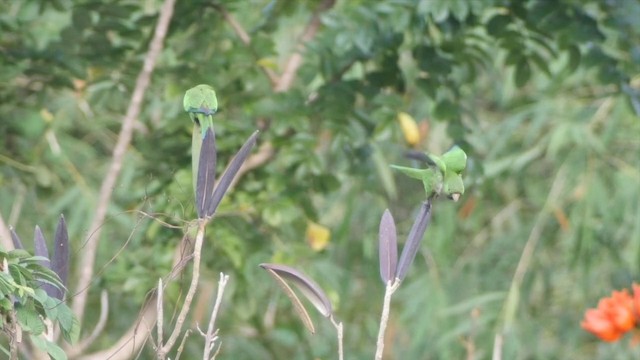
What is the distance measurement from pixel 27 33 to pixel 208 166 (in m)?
1.66

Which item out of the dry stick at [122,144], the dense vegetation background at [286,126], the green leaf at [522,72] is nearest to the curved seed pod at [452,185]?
the dense vegetation background at [286,126]

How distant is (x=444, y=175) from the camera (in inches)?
46.4

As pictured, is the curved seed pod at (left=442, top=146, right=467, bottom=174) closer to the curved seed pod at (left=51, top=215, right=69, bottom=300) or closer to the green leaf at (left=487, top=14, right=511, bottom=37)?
the curved seed pod at (left=51, top=215, right=69, bottom=300)

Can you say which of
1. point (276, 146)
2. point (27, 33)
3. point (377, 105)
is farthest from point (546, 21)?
point (27, 33)

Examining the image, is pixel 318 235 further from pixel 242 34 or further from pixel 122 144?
pixel 122 144

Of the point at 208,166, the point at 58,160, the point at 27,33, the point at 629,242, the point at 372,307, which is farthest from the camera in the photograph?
the point at 372,307

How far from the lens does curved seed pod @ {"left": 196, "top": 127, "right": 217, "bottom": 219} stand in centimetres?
116

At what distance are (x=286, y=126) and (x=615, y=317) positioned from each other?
42.7 inches

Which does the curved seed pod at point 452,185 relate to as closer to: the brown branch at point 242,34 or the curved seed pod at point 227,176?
the curved seed pod at point 227,176

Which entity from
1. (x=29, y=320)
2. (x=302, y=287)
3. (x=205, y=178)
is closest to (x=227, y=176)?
(x=205, y=178)

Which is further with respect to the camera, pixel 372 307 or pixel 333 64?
pixel 372 307

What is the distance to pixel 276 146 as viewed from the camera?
2547 millimetres

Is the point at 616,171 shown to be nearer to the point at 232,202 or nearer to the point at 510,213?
the point at 510,213

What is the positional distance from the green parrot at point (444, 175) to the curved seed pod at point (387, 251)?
0.05 meters
